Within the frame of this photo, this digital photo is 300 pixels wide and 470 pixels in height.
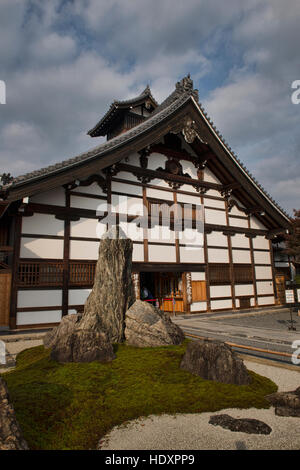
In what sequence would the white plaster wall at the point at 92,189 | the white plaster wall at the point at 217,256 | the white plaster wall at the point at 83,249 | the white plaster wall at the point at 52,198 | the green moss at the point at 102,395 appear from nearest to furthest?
the green moss at the point at 102,395 < the white plaster wall at the point at 52,198 < the white plaster wall at the point at 83,249 < the white plaster wall at the point at 92,189 < the white plaster wall at the point at 217,256

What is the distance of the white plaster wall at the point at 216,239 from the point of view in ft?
53.2

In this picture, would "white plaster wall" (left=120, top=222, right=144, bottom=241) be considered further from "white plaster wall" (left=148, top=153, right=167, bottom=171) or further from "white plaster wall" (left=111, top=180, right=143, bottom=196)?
"white plaster wall" (left=148, top=153, right=167, bottom=171)

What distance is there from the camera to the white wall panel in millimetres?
15799

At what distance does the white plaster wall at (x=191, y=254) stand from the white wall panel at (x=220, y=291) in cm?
181

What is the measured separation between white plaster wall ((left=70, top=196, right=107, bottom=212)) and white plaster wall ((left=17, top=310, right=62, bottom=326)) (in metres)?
4.50

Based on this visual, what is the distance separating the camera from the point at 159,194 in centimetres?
Answer: 1477

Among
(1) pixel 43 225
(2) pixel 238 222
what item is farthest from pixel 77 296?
(2) pixel 238 222

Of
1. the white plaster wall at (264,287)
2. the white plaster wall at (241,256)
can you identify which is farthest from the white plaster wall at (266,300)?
the white plaster wall at (241,256)

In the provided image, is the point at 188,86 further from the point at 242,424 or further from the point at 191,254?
the point at 242,424

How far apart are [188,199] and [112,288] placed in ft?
32.8

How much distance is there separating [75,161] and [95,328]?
24.0ft

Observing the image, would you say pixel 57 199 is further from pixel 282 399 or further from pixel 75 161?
pixel 282 399

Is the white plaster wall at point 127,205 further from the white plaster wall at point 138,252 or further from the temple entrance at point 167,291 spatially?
the temple entrance at point 167,291
